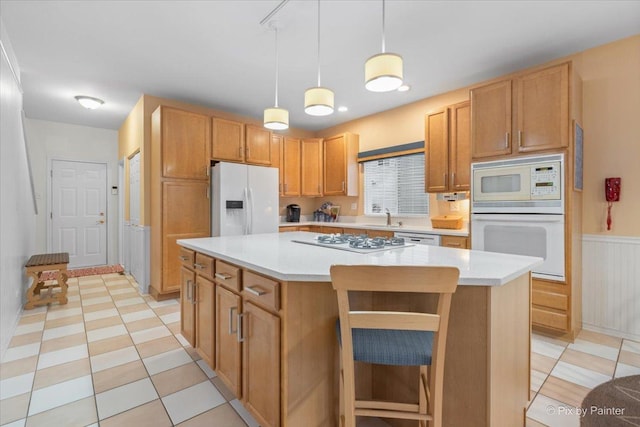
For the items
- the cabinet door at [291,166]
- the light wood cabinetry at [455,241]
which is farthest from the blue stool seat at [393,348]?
the cabinet door at [291,166]

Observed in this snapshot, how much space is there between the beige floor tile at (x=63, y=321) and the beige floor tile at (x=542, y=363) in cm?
413

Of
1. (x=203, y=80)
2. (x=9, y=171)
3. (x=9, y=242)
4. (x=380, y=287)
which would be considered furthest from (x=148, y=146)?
(x=380, y=287)

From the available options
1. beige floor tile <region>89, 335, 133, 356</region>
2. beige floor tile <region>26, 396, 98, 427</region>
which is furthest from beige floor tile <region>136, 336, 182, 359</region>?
beige floor tile <region>26, 396, 98, 427</region>

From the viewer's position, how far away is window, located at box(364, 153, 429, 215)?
4.41 meters

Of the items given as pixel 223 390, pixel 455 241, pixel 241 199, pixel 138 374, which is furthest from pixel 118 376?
pixel 455 241

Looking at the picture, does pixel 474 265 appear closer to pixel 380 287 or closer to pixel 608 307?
pixel 380 287

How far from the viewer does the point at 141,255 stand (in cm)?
407

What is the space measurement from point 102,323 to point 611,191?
497cm

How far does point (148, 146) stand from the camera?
4.10 metres

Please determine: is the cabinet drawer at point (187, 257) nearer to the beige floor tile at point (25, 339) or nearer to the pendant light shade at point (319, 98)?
the pendant light shade at point (319, 98)

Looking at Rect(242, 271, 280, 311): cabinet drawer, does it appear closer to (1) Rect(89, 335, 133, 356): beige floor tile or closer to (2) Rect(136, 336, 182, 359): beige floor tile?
(2) Rect(136, 336, 182, 359): beige floor tile

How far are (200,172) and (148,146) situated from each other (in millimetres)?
796

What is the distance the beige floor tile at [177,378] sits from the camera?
1.97m

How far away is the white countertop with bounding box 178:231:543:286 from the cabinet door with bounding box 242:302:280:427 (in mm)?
229
